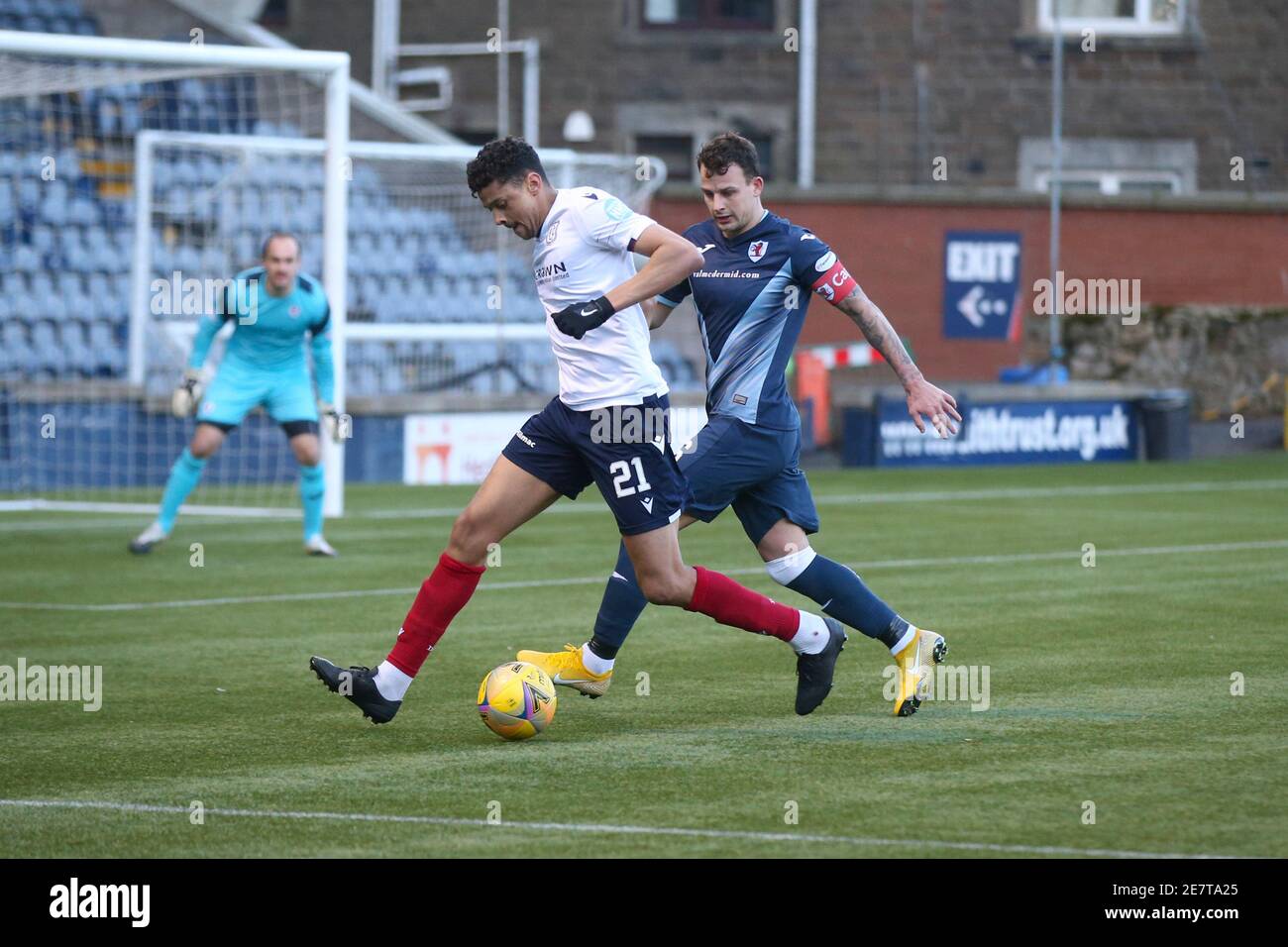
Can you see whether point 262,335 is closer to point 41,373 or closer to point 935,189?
point 41,373

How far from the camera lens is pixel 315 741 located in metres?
6.91

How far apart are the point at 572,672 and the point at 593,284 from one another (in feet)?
5.15

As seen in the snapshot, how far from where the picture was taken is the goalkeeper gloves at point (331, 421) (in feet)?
43.1

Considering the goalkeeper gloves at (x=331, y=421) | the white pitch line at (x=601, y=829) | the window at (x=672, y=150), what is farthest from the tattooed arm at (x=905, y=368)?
the window at (x=672, y=150)

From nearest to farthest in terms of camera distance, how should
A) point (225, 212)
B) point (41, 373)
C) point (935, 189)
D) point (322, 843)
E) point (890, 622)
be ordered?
point (322, 843), point (890, 622), point (41, 373), point (225, 212), point (935, 189)

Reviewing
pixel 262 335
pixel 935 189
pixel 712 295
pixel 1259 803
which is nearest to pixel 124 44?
pixel 262 335

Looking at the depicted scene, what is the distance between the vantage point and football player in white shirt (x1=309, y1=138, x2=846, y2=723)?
6.81 m

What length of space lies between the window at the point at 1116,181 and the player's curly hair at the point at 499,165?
20.7 m

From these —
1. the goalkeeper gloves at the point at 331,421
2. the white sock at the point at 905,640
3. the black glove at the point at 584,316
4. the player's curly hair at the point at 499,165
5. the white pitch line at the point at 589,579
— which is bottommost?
the white pitch line at the point at 589,579

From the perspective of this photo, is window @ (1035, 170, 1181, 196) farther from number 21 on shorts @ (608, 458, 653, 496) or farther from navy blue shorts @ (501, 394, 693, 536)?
number 21 on shorts @ (608, 458, 653, 496)

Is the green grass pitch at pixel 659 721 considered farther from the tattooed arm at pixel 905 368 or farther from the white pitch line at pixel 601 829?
the tattooed arm at pixel 905 368

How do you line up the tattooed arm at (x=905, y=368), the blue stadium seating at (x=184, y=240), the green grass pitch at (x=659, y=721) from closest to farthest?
the green grass pitch at (x=659, y=721) < the tattooed arm at (x=905, y=368) < the blue stadium seating at (x=184, y=240)

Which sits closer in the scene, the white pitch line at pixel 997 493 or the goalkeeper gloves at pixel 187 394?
the goalkeeper gloves at pixel 187 394

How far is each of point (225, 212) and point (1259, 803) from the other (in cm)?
1748
